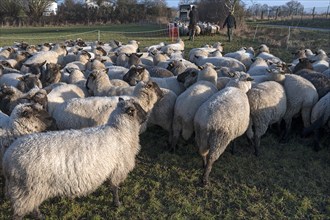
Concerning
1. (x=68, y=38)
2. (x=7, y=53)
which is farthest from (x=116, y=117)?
(x=68, y=38)

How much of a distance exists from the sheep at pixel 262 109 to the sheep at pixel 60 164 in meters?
2.77

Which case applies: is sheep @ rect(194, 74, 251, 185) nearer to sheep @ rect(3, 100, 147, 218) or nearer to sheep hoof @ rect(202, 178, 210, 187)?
sheep hoof @ rect(202, 178, 210, 187)

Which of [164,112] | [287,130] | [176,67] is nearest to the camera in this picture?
[164,112]

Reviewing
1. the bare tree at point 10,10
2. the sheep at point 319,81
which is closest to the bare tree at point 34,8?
the bare tree at point 10,10

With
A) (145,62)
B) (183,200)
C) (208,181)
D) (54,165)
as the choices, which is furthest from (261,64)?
(54,165)

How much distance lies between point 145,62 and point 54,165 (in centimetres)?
682

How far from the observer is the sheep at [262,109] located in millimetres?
5965

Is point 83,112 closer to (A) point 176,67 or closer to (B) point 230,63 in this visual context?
(A) point 176,67

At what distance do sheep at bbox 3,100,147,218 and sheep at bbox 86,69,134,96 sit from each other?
2.12 meters

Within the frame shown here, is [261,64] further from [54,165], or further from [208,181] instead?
[54,165]

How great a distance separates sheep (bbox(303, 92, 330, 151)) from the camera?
19.9ft

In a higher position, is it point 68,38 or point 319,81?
point 319,81

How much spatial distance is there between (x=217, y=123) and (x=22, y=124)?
2.73 meters

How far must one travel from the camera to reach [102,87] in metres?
6.39
